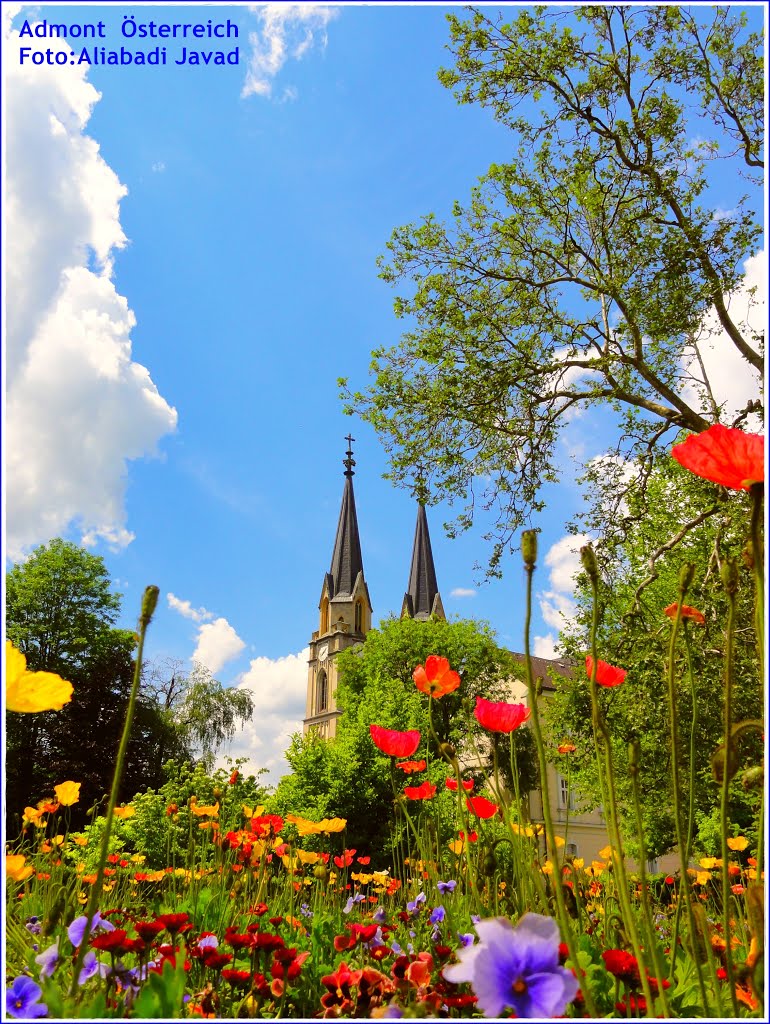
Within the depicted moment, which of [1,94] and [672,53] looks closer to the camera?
[1,94]

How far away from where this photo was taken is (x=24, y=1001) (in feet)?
3.90

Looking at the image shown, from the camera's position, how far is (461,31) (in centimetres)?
975

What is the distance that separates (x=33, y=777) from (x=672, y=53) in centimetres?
2112

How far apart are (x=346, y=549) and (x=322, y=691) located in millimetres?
Result: 11250

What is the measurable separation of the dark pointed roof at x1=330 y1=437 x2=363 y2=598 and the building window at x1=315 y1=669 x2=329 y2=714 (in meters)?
6.53

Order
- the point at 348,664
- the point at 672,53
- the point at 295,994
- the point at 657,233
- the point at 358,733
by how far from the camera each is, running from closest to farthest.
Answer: the point at 295,994 < the point at 672,53 < the point at 657,233 < the point at 358,733 < the point at 348,664

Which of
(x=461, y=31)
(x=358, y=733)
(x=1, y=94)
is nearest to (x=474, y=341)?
(x=461, y=31)

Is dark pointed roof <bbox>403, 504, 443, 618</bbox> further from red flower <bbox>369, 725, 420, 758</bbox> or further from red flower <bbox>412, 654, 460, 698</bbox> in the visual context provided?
red flower <bbox>412, 654, 460, 698</bbox>

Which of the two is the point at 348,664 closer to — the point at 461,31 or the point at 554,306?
the point at 554,306

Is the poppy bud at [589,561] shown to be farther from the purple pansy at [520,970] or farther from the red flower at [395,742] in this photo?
the red flower at [395,742]

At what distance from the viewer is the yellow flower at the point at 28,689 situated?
1086mm

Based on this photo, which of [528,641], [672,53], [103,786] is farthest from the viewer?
[103,786]

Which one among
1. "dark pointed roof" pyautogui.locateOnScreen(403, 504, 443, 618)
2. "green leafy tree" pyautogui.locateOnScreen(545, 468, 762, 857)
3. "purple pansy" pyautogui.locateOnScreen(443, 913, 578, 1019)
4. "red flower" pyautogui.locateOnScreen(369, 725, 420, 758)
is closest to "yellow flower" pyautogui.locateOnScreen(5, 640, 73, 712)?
"purple pansy" pyautogui.locateOnScreen(443, 913, 578, 1019)

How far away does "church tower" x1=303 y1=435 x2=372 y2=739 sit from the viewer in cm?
5334
